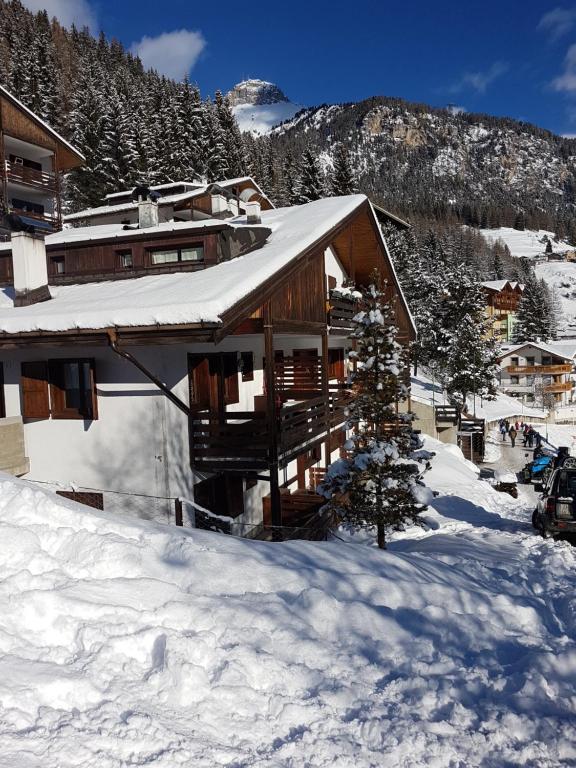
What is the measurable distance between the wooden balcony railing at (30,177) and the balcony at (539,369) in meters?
54.7

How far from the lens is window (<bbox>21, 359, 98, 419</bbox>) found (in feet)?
41.2

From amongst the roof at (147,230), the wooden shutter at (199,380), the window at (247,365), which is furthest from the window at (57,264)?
the wooden shutter at (199,380)

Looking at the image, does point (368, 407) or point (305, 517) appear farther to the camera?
point (305, 517)

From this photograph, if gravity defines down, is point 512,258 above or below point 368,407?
above

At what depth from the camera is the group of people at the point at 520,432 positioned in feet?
131

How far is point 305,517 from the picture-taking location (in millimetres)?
13711

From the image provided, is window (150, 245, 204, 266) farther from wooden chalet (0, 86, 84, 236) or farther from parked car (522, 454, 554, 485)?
wooden chalet (0, 86, 84, 236)

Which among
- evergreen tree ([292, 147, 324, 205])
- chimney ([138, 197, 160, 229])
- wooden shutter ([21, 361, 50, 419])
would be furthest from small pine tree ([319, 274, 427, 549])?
evergreen tree ([292, 147, 324, 205])

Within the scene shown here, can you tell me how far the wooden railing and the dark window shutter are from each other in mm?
3852

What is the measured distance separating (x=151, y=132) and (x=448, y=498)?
48466 millimetres

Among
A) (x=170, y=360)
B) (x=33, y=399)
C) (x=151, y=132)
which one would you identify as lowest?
(x=33, y=399)

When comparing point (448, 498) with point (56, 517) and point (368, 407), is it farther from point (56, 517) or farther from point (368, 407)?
point (56, 517)

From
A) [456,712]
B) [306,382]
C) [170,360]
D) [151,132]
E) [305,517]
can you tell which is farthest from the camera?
[151,132]

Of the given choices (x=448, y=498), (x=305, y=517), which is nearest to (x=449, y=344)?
(x=448, y=498)
